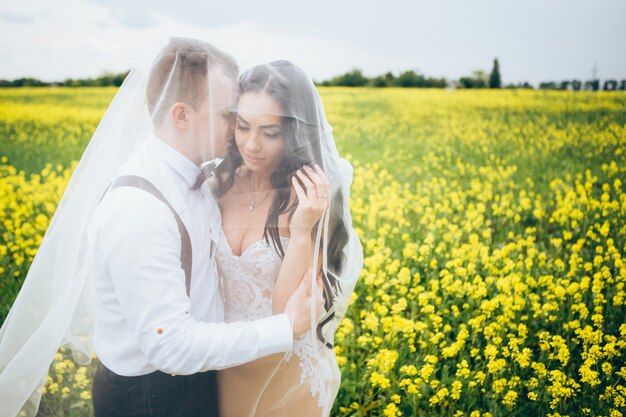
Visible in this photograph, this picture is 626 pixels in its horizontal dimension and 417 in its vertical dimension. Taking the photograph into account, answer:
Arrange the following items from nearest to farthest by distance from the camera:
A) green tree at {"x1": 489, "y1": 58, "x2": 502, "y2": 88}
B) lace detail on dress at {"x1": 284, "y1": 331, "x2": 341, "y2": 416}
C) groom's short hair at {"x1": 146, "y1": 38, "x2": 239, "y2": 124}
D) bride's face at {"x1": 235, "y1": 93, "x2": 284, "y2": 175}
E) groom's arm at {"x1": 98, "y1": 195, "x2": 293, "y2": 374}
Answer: groom's arm at {"x1": 98, "y1": 195, "x2": 293, "y2": 374} → groom's short hair at {"x1": 146, "y1": 38, "x2": 239, "y2": 124} → bride's face at {"x1": 235, "y1": 93, "x2": 284, "y2": 175} → lace detail on dress at {"x1": 284, "y1": 331, "x2": 341, "y2": 416} → green tree at {"x1": 489, "y1": 58, "x2": 502, "y2": 88}

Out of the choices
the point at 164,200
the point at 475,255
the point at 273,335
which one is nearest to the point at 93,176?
the point at 164,200

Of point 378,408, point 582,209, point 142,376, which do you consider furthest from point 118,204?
point 582,209

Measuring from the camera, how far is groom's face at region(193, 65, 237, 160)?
5.25 feet

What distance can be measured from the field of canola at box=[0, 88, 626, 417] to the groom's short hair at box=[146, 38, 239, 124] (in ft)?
4.68

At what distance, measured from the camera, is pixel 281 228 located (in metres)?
1.98

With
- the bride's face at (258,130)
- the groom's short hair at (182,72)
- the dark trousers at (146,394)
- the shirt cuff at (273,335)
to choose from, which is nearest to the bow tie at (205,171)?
the bride's face at (258,130)

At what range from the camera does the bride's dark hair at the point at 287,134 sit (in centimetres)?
173

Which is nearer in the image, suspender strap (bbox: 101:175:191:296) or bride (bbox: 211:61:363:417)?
suspender strap (bbox: 101:175:191:296)

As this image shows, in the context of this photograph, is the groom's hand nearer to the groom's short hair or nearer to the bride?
the bride

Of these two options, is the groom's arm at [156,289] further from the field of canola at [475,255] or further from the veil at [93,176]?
the field of canola at [475,255]

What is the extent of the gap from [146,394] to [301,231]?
2.70 ft

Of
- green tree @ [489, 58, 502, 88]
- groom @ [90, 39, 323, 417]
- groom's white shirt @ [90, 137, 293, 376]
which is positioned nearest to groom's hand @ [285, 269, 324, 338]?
groom @ [90, 39, 323, 417]

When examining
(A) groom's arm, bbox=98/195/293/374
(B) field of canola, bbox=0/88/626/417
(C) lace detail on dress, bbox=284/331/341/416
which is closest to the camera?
(A) groom's arm, bbox=98/195/293/374

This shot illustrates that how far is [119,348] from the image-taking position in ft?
5.43
